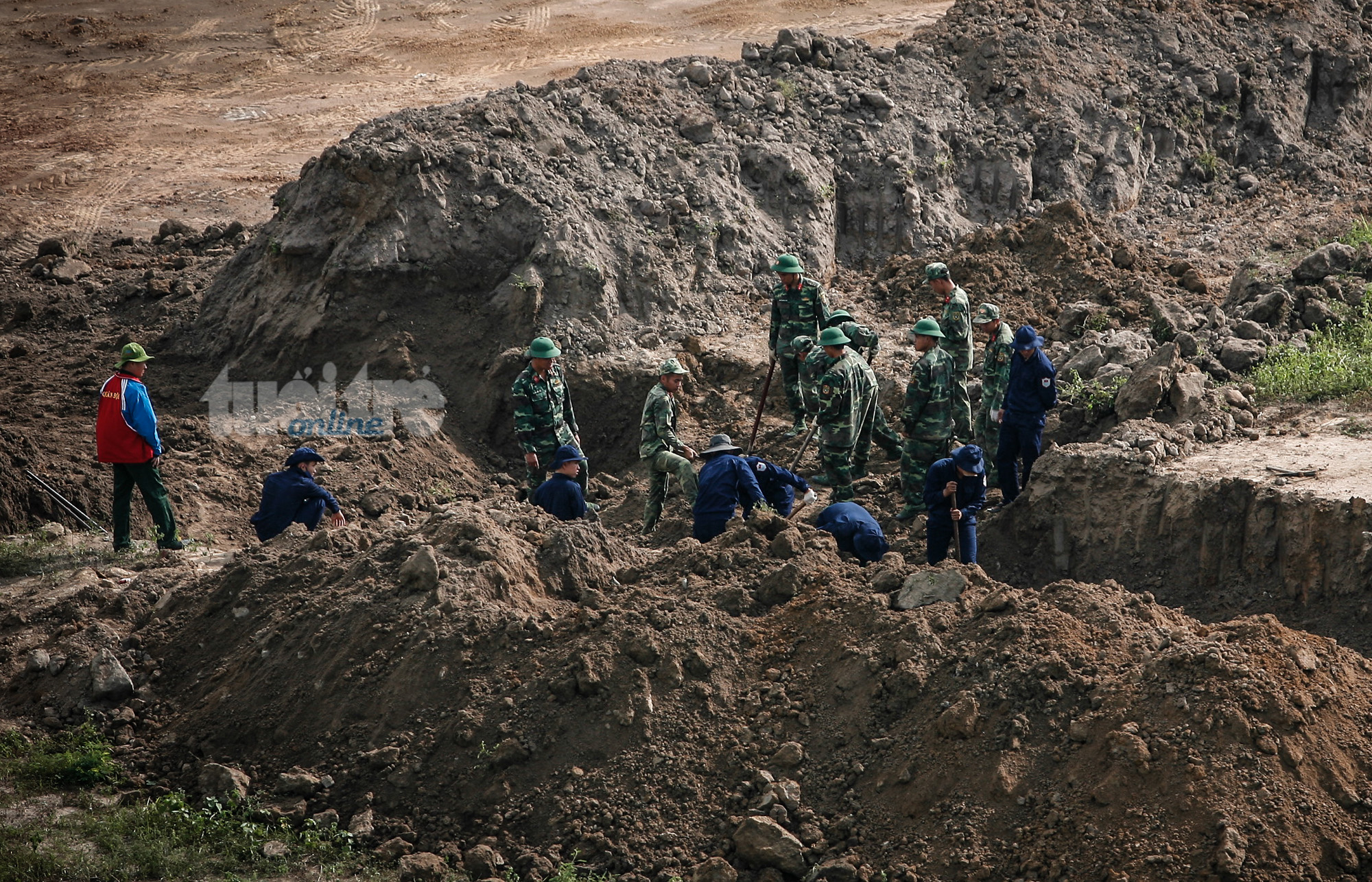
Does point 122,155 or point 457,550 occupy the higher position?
point 122,155

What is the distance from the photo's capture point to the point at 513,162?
42.2 feet

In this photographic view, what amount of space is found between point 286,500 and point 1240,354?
27.9 feet

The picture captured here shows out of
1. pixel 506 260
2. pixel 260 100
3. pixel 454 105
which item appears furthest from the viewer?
pixel 260 100

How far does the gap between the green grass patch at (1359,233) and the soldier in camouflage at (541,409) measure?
29.5ft

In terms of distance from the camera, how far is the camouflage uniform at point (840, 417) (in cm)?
959

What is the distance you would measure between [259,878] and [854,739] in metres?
3.23

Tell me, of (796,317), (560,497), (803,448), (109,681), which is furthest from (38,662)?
(796,317)

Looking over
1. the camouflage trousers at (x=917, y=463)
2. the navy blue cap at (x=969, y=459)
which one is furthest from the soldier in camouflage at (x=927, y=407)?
the navy blue cap at (x=969, y=459)

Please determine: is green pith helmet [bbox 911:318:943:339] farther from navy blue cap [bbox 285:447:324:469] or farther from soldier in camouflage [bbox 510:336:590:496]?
navy blue cap [bbox 285:447:324:469]

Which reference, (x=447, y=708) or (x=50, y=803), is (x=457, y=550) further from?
(x=50, y=803)

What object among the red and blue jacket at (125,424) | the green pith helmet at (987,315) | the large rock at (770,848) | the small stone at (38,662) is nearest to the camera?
the large rock at (770,848)

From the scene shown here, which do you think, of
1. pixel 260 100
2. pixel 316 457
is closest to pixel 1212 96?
pixel 316 457

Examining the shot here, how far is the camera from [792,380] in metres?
11.7

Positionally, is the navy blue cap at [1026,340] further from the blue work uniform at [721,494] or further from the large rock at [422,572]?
the large rock at [422,572]
